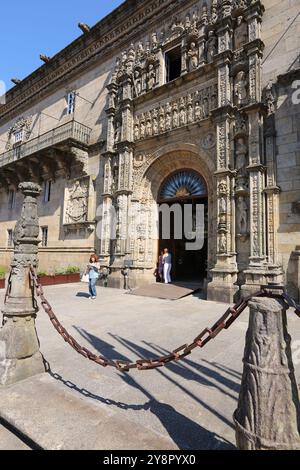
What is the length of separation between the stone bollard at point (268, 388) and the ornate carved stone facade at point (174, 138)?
19.4 feet

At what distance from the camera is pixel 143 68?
37.9 ft

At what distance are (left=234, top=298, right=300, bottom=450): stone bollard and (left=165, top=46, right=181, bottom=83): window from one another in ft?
39.5

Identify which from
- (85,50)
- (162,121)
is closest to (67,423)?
(162,121)

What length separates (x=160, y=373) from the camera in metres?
3.17

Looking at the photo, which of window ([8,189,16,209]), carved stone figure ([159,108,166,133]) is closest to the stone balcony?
window ([8,189,16,209])

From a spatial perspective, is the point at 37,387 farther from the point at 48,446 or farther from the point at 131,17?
the point at 131,17

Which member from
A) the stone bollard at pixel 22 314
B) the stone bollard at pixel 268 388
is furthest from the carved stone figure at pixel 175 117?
the stone bollard at pixel 268 388

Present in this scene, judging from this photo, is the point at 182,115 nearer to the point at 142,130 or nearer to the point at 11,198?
the point at 142,130

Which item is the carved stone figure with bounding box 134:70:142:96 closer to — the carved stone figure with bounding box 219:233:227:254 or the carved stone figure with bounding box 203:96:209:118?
the carved stone figure with bounding box 203:96:209:118

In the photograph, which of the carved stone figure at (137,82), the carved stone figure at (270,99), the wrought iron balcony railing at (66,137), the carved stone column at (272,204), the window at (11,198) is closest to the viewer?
the carved stone column at (272,204)

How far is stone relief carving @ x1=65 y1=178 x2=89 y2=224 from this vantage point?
1319cm

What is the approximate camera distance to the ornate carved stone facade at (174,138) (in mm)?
7855

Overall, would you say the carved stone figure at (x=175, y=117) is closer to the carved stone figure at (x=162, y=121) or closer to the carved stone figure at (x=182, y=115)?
the carved stone figure at (x=182, y=115)

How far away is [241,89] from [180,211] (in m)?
4.83
